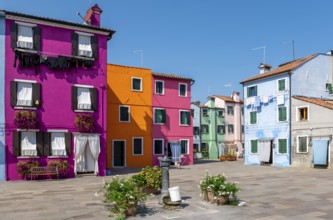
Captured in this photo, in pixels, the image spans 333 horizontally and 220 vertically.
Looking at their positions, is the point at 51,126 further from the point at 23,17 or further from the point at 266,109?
the point at 266,109

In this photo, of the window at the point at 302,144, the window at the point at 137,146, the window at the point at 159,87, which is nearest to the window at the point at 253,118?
the window at the point at 302,144

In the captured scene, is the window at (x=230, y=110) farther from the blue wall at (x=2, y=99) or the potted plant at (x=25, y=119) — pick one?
the blue wall at (x=2, y=99)

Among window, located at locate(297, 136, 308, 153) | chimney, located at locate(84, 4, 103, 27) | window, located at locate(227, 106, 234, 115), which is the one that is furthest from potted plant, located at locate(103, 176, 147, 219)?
window, located at locate(227, 106, 234, 115)

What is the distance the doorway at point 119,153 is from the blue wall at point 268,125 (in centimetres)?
1352

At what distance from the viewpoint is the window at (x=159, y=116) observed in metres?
32.0

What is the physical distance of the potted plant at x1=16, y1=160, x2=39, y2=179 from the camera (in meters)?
19.3

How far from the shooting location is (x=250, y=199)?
1245cm

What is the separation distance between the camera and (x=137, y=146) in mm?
30422

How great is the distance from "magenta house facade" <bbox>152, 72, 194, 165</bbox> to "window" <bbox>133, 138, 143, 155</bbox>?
4.75 feet

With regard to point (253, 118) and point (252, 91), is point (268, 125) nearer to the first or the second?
point (253, 118)

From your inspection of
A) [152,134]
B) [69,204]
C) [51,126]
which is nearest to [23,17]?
[51,126]

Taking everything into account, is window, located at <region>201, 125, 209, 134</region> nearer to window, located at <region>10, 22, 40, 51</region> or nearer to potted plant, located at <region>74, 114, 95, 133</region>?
potted plant, located at <region>74, 114, 95, 133</region>

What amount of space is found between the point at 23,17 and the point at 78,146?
28.1 ft

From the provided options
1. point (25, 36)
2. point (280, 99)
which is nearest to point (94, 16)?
point (25, 36)
